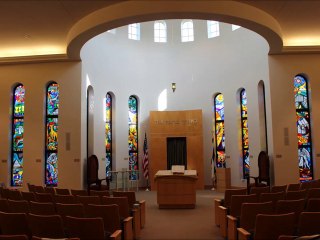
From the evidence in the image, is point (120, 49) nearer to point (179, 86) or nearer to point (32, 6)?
point (179, 86)

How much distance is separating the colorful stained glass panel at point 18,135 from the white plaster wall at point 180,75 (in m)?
2.67

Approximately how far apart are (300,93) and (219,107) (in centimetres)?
385

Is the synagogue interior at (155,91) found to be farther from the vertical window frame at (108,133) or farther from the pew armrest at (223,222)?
the pew armrest at (223,222)

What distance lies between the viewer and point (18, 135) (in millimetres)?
11984

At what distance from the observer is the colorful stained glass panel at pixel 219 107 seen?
1467 centimetres

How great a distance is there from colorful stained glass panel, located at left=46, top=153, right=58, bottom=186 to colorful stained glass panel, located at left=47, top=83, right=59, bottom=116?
5.08 ft

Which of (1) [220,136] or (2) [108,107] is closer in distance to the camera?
(2) [108,107]

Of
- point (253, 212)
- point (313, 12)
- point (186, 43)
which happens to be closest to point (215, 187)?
point (186, 43)

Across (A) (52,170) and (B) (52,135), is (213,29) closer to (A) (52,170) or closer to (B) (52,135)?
(B) (52,135)

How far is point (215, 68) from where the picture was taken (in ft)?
48.4

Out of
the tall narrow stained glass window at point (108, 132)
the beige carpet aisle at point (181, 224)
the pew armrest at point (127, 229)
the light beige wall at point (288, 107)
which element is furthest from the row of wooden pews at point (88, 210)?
the tall narrow stained glass window at point (108, 132)

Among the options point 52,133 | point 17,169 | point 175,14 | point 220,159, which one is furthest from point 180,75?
point 17,169

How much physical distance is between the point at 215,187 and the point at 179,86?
15.8 ft

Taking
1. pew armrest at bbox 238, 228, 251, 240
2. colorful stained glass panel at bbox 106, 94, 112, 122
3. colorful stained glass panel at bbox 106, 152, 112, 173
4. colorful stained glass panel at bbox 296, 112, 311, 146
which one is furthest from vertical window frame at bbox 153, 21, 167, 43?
pew armrest at bbox 238, 228, 251, 240
